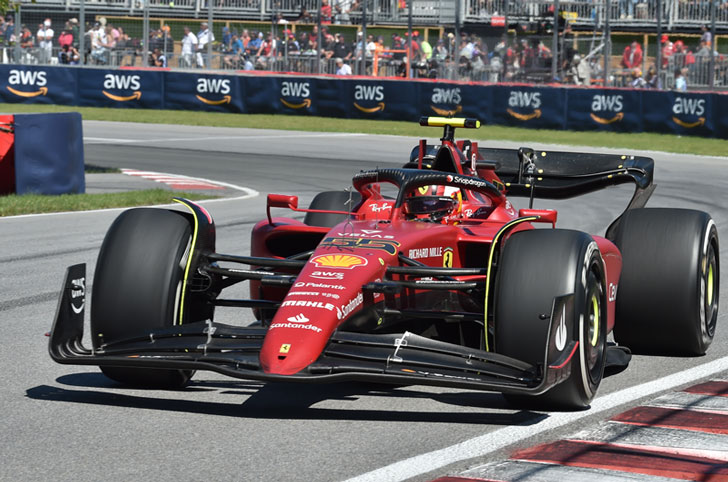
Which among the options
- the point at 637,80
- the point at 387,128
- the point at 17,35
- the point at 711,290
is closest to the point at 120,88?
the point at 17,35

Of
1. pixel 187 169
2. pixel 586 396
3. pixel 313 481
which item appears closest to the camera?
pixel 313 481

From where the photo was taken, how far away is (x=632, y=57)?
30.3 m

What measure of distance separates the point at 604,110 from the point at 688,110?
203 cm

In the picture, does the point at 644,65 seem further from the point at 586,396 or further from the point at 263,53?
the point at 586,396

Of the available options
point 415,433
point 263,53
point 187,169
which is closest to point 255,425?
point 415,433

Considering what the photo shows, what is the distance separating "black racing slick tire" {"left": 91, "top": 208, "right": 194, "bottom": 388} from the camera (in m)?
6.22

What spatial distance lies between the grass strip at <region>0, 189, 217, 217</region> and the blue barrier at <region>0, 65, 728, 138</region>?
14.6 m

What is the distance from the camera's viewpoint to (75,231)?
42.0 ft

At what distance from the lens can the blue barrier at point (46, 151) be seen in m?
15.7

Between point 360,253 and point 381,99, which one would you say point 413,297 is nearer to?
point 360,253

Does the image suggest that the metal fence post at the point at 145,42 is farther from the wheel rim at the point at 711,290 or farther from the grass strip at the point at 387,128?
the wheel rim at the point at 711,290

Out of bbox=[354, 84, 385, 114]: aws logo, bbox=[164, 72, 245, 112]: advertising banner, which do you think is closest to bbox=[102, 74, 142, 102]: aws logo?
bbox=[164, 72, 245, 112]: advertising banner

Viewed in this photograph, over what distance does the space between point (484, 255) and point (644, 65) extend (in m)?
24.5

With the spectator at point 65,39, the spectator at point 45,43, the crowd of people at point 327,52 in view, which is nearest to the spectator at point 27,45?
the crowd of people at point 327,52
